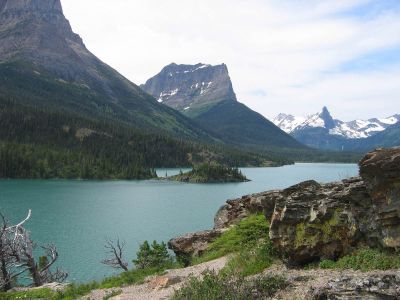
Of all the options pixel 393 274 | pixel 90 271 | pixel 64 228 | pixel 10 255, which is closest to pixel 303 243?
pixel 393 274

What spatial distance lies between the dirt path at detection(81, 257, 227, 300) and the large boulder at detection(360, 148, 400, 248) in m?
9.02

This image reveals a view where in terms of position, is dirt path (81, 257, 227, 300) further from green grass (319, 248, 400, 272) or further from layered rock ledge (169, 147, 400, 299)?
green grass (319, 248, 400, 272)

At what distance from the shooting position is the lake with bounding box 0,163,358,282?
66.7m

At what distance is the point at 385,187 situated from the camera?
64.3 feet

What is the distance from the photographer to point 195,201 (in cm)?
13975

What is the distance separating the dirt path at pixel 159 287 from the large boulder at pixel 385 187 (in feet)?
29.6

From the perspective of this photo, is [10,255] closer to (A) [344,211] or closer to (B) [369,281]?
(A) [344,211]

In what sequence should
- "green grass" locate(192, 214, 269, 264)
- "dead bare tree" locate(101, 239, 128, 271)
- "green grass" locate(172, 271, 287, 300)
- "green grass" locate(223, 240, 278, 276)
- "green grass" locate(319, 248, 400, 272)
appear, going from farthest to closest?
1. "dead bare tree" locate(101, 239, 128, 271)
2. "green grass" locate(192, 214, 269, 264)
3. "green grass" locate(223, 240, 278, 276)
4. "green grass" locate(319, 248, 400, 272)
5. "green grass" locate(172, 271, 287, 300)

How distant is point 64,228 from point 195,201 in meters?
57.6

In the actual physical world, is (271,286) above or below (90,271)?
above

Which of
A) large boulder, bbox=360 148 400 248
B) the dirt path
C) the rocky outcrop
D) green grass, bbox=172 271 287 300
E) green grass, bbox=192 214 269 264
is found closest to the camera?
green grass, bbox=172 271 287 300

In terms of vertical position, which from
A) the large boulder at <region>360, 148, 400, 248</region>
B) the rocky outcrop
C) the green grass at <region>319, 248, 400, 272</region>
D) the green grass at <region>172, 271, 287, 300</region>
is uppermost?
the large boulder at <region>360, 148, 400, 248</region>

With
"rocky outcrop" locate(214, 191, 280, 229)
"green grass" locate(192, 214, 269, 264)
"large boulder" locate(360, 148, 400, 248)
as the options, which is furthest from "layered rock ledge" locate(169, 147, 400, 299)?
"rocky outcrop" locate(214, 191, 280, 229)

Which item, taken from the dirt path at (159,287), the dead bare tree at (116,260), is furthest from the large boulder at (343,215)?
the dead bare tree at (116,260)
